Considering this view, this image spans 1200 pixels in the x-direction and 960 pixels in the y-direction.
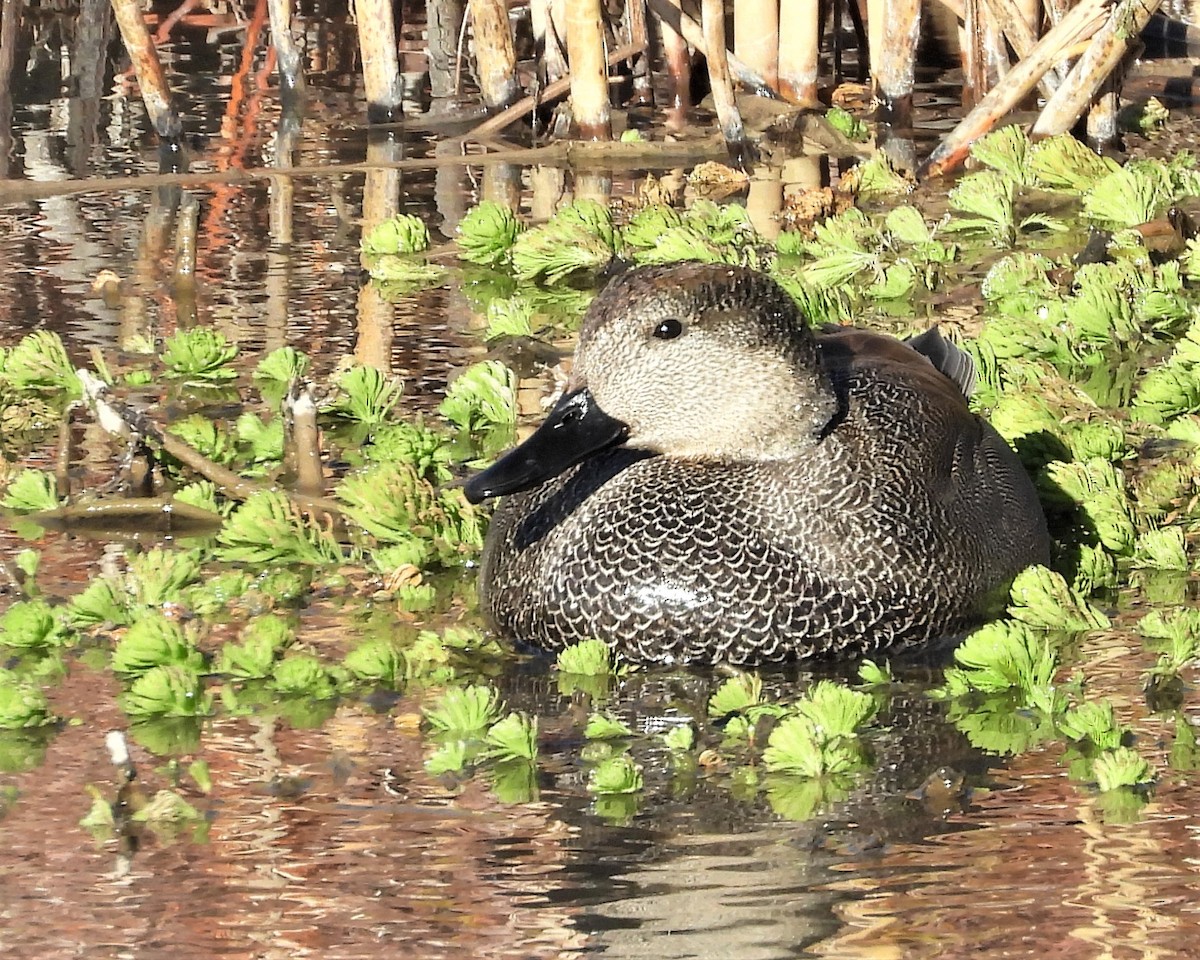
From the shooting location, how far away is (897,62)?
1034 centimetres

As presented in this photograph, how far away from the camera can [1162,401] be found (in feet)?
21.1

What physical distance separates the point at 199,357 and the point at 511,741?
296 centimetres

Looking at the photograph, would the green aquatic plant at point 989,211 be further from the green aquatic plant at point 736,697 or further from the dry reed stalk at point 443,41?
the green aquatic plant at point 736,697

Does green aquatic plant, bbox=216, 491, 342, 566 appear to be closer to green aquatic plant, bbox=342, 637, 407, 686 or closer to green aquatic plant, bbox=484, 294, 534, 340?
green aquatic plant, bbox=342, 637, 407, 686

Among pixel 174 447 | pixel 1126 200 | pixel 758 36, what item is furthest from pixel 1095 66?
pixel 174 447

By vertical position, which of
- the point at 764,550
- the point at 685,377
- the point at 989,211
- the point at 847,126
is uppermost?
the point at 847,126

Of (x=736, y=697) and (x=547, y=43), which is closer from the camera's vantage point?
(x=736, y=697)

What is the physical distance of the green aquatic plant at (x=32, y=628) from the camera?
5.02 m

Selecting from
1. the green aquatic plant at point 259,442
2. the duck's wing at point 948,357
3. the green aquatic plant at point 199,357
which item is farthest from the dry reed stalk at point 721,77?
the green aquatic plant at point 259,442

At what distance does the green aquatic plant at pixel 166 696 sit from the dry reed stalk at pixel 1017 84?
5559 mm

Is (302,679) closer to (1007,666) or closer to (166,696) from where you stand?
(166,696)

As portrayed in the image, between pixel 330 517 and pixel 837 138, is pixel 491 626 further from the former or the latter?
pixel 837 138

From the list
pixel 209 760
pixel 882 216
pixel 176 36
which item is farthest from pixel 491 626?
pixel 176 36

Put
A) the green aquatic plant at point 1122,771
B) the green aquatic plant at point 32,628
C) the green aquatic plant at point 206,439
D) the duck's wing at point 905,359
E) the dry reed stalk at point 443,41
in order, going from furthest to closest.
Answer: the dry reed stalk at point 443,41 → the green aquatic plant at point 206,439 → the duck's wing at point 905,359 → the green aquatic plant at point 32,628 → the green aquatic plant at point 1122,771
